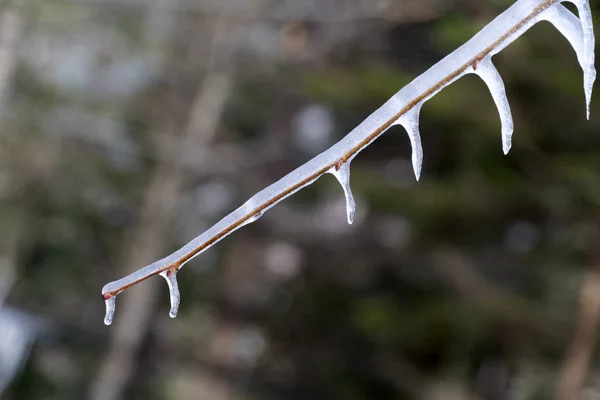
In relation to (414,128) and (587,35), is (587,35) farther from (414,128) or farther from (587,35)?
(414,128)

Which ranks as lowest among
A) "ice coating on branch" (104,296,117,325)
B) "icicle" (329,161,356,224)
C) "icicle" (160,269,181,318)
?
"ice coating on branch" (104,296,117,325)

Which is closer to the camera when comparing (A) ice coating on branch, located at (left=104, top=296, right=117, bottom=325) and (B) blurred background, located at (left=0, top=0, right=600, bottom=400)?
(A) ice coating on branch, located at (left=104, top=296, right=117, bottom=325)

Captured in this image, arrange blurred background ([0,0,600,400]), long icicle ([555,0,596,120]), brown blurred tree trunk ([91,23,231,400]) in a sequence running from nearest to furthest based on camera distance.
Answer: long icicle ([555,0,596,120])
blurred background ([0,0,600,400])
brown blurred tree trunk ([91,23,231,400])

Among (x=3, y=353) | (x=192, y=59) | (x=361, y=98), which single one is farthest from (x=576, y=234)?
(x=3, y=353)

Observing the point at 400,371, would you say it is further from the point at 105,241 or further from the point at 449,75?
the point at 449,75

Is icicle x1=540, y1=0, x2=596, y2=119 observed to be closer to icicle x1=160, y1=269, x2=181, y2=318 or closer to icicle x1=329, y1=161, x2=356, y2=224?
icicle x1=329, y1=161, x2=356, y2=224

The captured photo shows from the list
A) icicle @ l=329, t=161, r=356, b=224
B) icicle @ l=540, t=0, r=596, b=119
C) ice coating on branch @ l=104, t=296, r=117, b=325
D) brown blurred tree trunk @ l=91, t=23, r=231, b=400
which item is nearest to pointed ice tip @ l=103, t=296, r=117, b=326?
ice coating on branch @ l=104, t=296, r=117, b=325

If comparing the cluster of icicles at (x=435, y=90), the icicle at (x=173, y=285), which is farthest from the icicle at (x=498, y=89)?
the icicle at (x=173, y=285)

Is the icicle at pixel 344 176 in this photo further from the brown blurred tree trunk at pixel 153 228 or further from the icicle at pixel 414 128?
the brown blurred tree trunk at pixel 153 228
